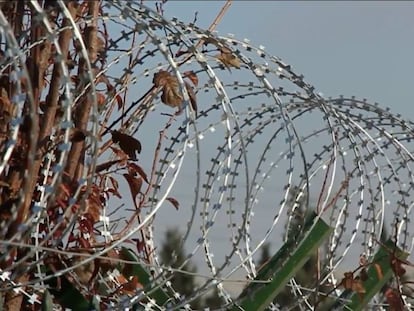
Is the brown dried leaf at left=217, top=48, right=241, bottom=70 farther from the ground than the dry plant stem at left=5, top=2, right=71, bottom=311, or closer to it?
farther from the ground

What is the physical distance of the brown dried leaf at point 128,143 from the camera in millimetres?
3713

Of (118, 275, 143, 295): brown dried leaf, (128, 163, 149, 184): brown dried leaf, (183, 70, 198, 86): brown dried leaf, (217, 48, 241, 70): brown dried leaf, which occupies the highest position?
(217, 48, 241, 70): brown dried leaf

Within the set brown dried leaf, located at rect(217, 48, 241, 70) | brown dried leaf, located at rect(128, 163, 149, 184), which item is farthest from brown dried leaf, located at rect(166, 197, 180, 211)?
brown dried leaf, located at rect(217, 48, 241, 70)

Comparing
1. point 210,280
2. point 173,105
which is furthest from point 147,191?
point 210,280

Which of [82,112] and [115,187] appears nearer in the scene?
[82,112]

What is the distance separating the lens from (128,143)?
3721 mm

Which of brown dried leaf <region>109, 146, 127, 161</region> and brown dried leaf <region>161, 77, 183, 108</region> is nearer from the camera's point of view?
brown dried leaf <region>161, 77, 183, 108</region>

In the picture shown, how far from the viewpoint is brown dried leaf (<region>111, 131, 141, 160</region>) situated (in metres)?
3.71

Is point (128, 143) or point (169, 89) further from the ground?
point (169, 89)

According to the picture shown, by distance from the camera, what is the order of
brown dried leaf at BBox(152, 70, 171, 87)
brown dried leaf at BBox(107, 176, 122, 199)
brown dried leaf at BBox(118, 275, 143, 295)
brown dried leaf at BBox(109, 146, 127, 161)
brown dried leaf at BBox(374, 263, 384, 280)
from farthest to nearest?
brown dried leaf at BBox(374, 263, 384, 280)
brown dried leaf at BBox(107, 176, 122, 199)
brown dried leaf at BBox(109, 146, 127, 161)
brown dried leaf at BBox(118, 275, 143, 295)
brown dried leaf at BBox(152, 70, 171, 87)

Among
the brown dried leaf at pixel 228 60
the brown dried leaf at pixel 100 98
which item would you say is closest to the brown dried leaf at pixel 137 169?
the brown dried leaf at pixel 100 98

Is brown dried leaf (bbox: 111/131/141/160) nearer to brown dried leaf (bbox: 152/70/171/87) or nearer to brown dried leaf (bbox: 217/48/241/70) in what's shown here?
brown dried leaf (bbox: 152/70/171/87)

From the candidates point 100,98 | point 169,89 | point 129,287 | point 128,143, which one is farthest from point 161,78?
point 129,287

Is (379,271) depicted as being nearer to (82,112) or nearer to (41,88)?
(82,112)
